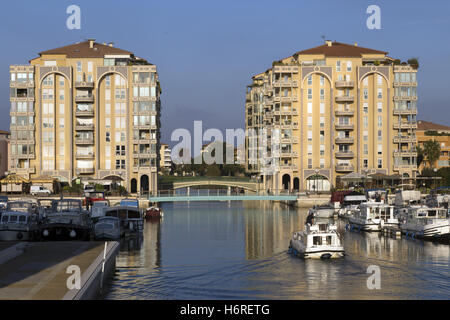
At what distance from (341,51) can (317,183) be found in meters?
24.9

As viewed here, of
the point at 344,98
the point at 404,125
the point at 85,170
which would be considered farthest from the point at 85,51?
the point at 404,125

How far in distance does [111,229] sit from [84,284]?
98.4ft

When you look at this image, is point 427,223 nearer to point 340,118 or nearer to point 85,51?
point 340,118

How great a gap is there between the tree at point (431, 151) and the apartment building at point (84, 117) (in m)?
66.4

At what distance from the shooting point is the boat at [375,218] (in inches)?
2842

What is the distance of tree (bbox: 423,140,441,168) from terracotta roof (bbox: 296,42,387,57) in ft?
115

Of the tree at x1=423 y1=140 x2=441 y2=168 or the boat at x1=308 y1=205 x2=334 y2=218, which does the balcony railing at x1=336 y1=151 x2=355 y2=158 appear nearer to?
the boat at x1=308 y1=205 x2=334 y2=218

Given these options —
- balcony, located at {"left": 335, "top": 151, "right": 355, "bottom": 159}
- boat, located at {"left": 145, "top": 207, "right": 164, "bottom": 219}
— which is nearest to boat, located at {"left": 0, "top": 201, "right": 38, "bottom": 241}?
boat, located at {"left": 145, "top": 207, "right": 164, "bottom": 219}

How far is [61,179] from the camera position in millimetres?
117625

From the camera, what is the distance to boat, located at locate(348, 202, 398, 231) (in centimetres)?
7219

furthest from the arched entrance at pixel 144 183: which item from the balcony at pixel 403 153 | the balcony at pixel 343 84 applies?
the balcony at pixel 403 153

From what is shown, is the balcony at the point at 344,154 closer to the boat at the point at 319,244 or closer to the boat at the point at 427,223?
the boat at the point at 427,223

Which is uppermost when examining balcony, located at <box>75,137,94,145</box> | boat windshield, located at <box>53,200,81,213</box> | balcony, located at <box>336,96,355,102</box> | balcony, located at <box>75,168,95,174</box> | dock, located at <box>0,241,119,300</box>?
balcony, located at <box>336,96,355,102</box>
